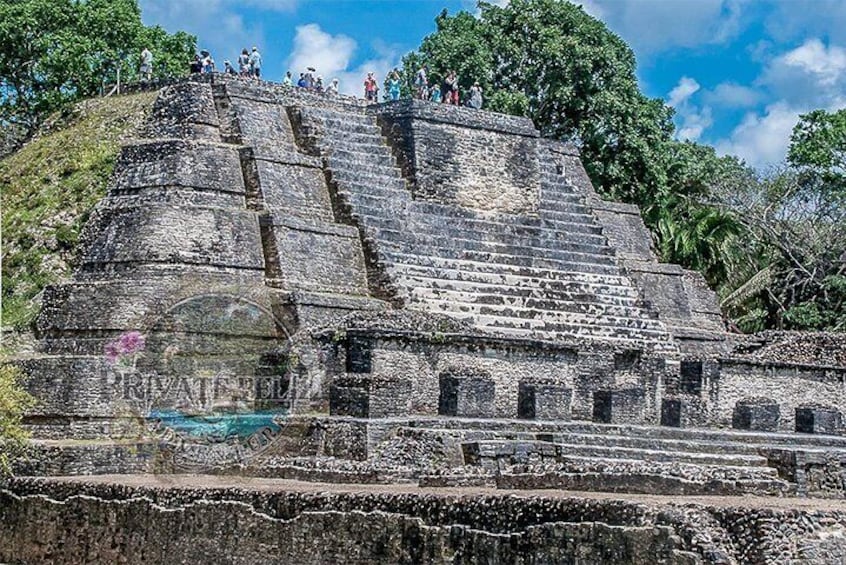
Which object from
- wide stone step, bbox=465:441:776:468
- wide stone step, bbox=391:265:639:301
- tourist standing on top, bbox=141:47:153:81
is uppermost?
tourist standing on top, bbox=141:47:153:81

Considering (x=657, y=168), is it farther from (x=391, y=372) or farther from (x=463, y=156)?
(x=391, y=372)

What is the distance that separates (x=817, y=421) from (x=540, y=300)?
599 cm

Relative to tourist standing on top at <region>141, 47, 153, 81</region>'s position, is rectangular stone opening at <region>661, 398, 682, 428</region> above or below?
below

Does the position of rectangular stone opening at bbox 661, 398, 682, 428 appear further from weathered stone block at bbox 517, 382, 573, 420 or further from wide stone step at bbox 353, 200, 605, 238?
wide stone step at bbox 353, 200, 605, 238

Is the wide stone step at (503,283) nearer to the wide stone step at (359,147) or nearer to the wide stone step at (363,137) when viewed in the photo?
the wide stone step at (359,147)

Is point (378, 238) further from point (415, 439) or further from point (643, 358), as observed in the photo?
point (415, 439)

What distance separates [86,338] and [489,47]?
73.1ft

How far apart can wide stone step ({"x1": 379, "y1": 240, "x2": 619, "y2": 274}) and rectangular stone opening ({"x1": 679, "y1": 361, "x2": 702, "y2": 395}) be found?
3399 millimetres

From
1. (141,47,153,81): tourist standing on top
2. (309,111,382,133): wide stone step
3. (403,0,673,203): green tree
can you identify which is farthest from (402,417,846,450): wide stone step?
(403,0,673,203): green tree

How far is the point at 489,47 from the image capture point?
48000mm

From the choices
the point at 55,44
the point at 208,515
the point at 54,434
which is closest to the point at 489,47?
A: the point at 55,44

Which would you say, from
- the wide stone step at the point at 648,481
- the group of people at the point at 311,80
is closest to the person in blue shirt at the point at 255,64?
the group of people at the point at 311,80

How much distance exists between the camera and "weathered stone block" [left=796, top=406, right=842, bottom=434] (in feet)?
95.0

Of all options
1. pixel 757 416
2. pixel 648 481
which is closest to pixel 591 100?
pixel 757 416
